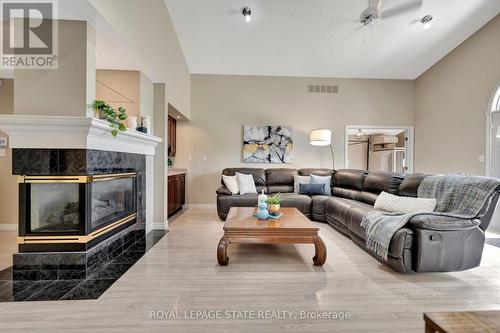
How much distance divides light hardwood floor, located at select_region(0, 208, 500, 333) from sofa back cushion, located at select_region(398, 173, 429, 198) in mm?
1013

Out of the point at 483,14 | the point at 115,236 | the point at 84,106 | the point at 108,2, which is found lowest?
the point at 115,236

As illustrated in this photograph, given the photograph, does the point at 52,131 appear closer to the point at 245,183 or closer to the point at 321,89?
the point at 245,183

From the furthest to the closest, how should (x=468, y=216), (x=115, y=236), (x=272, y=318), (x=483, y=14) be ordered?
(x=483, y=14)
(x=115, y=236)
(x=468, y=216)
(x=272, y=318)

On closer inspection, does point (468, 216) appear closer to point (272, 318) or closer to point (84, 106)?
point (272, 318)

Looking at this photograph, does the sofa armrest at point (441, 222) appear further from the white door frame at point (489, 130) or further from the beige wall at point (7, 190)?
the beige wall at point (7, 190)

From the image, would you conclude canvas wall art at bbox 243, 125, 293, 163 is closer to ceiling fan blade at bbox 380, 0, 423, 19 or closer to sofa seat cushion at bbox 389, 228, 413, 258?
ceiling fan blade at bbox 380, 0, 423, 19

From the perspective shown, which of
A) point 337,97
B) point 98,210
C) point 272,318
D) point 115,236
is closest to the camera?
point 272,318

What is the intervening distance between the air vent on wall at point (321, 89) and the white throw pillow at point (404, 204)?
322 cm

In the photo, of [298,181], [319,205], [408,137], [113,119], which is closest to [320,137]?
[298,181]

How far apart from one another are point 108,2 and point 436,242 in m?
3.79

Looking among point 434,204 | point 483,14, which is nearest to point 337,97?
point 483,14

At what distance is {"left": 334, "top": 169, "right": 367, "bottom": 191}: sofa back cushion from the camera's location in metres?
4.68

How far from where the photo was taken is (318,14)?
4164mm

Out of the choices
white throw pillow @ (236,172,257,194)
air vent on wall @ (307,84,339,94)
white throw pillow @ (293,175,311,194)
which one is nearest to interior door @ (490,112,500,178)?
air vent on wall @ (307,84,339,94)
